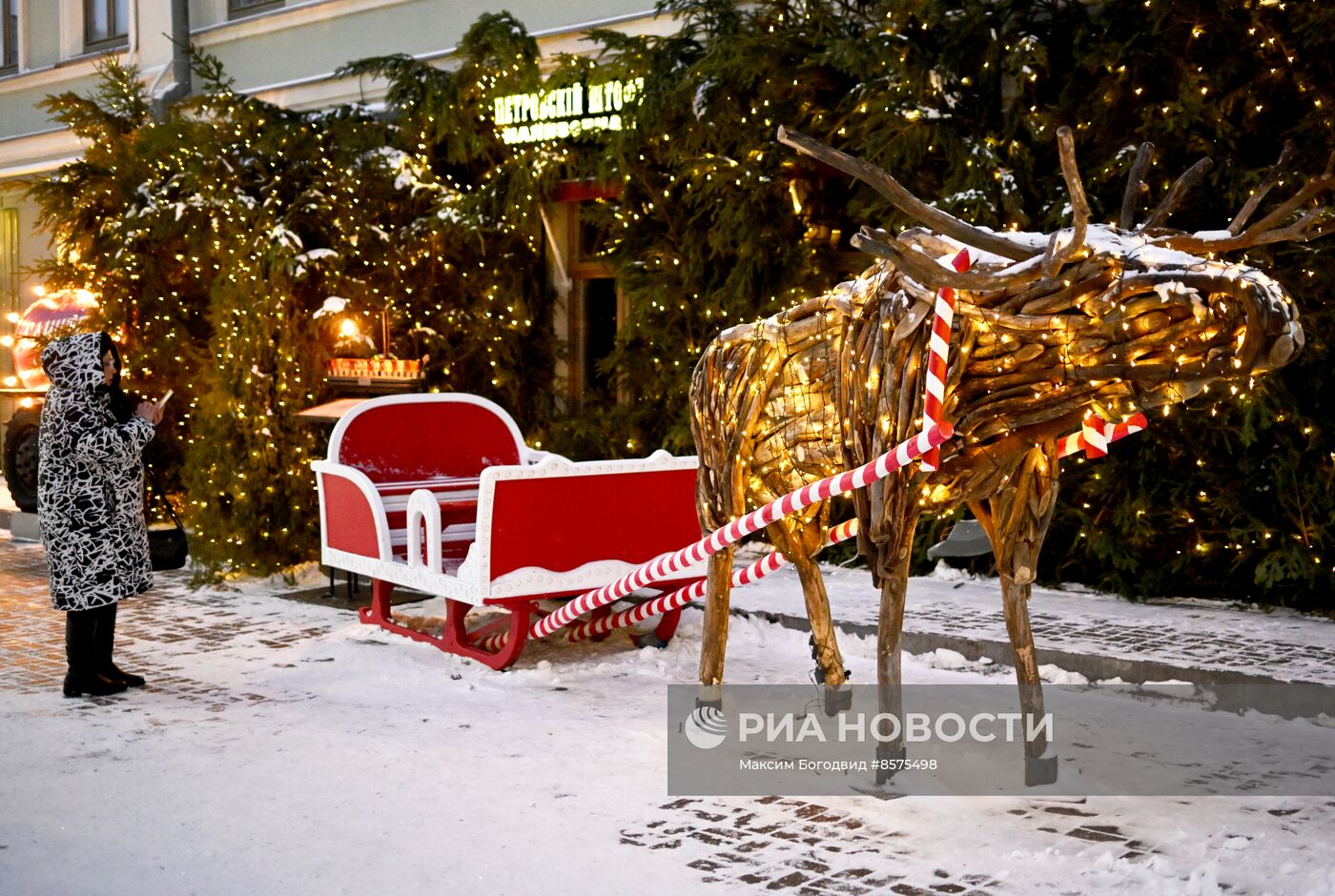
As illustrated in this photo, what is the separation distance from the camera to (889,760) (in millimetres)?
5297

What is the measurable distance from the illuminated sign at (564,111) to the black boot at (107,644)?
6222 mm

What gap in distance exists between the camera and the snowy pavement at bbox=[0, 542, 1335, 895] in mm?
4512

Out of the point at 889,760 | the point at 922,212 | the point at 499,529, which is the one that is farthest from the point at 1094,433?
the point at 499,529

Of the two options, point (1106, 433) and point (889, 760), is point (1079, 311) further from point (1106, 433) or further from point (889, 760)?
point (889, 760)

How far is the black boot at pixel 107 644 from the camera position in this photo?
24.0ft

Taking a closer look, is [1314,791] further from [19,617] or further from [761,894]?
[19,617]

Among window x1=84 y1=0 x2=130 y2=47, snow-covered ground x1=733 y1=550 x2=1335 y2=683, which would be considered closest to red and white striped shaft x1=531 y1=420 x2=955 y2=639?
snow-covered ground x1=733 y1=550 x2=1335 y2=683

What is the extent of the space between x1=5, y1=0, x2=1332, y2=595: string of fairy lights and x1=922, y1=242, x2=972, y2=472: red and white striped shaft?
472 centimetres

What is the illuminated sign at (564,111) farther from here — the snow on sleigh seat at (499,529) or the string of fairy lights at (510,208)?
the snow on sleigh seat at (499,529)

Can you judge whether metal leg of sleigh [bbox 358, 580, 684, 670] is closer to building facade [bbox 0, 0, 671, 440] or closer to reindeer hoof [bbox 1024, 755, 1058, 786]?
reindeer hoof [bbox 1024, 755, 1058, 786]

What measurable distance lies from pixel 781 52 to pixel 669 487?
4.39 m

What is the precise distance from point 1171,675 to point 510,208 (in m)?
7.54
